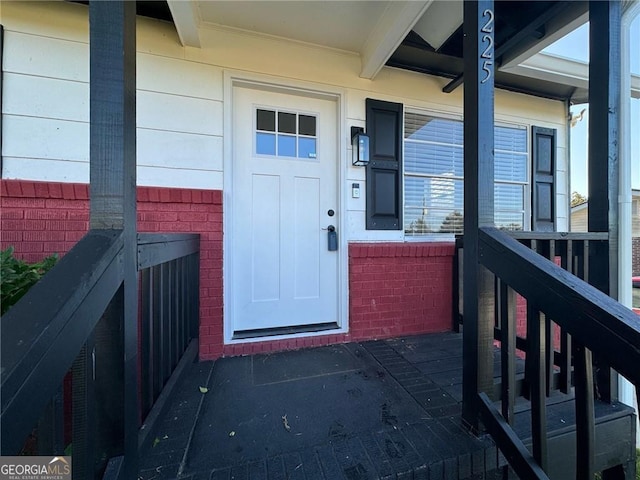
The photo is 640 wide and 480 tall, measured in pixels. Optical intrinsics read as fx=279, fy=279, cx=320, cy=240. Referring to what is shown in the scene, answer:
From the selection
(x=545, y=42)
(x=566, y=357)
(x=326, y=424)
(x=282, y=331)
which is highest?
→ (x=545, y=42)

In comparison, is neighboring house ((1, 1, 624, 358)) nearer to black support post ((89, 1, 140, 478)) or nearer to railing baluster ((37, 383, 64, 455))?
black support post ((89, 1, 140, 478))

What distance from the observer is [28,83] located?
191cm

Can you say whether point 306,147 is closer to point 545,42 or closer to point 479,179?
point 479,179

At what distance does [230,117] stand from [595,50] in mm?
2448

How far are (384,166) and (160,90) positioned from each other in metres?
1.95

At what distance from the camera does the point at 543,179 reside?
3.19m

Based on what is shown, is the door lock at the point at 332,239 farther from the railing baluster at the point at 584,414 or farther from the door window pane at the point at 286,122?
the railing baluster at the point at 584,414

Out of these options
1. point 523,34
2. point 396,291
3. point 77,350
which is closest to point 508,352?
point 396,291

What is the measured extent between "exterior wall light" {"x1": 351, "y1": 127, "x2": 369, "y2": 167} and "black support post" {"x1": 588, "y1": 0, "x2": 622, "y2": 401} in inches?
57.6

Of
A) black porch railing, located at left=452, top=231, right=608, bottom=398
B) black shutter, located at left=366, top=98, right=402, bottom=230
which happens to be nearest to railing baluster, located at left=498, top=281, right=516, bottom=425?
black porch railing, located at left=452, top=231, right=608, bottom=398

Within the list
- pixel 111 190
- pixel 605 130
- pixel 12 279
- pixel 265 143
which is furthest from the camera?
pixel 265 143

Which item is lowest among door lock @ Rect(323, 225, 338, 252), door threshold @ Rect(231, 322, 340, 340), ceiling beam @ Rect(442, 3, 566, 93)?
door threshold @ Rect(231, 322, 340, 340)

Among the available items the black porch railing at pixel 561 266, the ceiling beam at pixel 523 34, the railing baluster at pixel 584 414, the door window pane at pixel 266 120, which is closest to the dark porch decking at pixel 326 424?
the black porch railing at pixel 561 266

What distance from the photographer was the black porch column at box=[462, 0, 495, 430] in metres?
1.30
